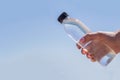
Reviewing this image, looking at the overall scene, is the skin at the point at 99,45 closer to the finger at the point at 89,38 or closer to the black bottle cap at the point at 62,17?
the finger at the point at 89,38

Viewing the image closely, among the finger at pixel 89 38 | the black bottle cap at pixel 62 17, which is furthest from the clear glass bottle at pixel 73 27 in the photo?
the finger at pixel 89 38

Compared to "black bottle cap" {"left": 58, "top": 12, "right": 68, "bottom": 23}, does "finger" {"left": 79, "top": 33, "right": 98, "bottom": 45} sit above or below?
below

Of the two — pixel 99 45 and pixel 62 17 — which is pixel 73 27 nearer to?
pixel 62 17

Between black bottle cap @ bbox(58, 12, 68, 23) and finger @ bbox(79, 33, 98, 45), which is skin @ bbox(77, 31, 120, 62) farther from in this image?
black bottle cap @ bbox(58, 12, 68, 23)

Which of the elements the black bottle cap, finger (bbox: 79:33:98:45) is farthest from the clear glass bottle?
finger (bbox: 79:33:98:45)

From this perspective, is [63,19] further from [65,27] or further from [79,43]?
[79,43]

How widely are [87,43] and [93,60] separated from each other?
20 cm

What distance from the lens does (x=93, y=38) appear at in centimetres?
345

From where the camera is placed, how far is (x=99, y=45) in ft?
11.4

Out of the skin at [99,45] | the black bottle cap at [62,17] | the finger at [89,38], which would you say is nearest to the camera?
the skin at [99,45]

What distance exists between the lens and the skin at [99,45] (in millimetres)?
3314

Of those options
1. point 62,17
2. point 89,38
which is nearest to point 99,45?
point 89,38

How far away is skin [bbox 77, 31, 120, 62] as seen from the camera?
10.9ft

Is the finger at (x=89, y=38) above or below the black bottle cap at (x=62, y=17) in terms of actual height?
below
